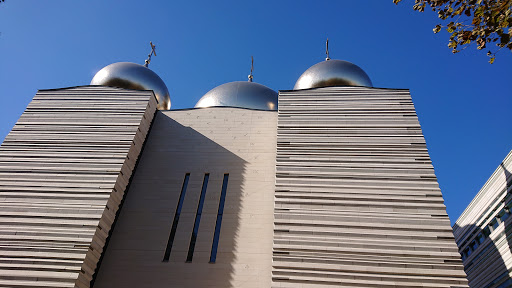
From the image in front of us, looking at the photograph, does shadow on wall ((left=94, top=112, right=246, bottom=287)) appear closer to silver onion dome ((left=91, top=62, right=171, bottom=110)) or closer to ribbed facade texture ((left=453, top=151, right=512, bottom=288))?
silver onion dome ((left=91, top=62, right=171, bottom=110))

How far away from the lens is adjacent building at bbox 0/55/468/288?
1024 centimetres

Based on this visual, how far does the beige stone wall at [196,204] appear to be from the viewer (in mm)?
11273

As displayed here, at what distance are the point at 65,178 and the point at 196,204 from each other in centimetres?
454

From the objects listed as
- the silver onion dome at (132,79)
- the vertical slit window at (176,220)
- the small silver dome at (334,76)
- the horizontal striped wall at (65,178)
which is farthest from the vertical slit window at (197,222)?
the small silver dome at (334,76)

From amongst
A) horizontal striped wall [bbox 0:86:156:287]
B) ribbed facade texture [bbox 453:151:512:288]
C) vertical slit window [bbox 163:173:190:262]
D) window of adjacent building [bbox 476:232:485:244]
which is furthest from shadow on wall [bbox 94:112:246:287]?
window of adjacent building [bbox 476:232:485:244]

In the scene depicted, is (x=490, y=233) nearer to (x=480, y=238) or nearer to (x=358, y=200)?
(x=480, y=238)

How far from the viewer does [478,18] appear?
5746 millimetres

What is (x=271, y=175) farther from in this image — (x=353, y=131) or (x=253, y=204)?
(x=353, y=131)

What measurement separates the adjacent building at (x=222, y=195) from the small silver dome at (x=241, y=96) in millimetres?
1568

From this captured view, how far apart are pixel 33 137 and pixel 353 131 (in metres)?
12.2

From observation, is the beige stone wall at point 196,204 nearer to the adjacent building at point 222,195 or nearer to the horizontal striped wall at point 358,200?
the adjacent building at point 222,195

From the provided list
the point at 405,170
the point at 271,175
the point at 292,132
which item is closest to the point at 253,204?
the point at 271,175

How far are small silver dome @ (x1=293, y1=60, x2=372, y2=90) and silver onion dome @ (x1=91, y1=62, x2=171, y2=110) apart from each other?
22.8 ft

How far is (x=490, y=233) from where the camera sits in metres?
16.2
